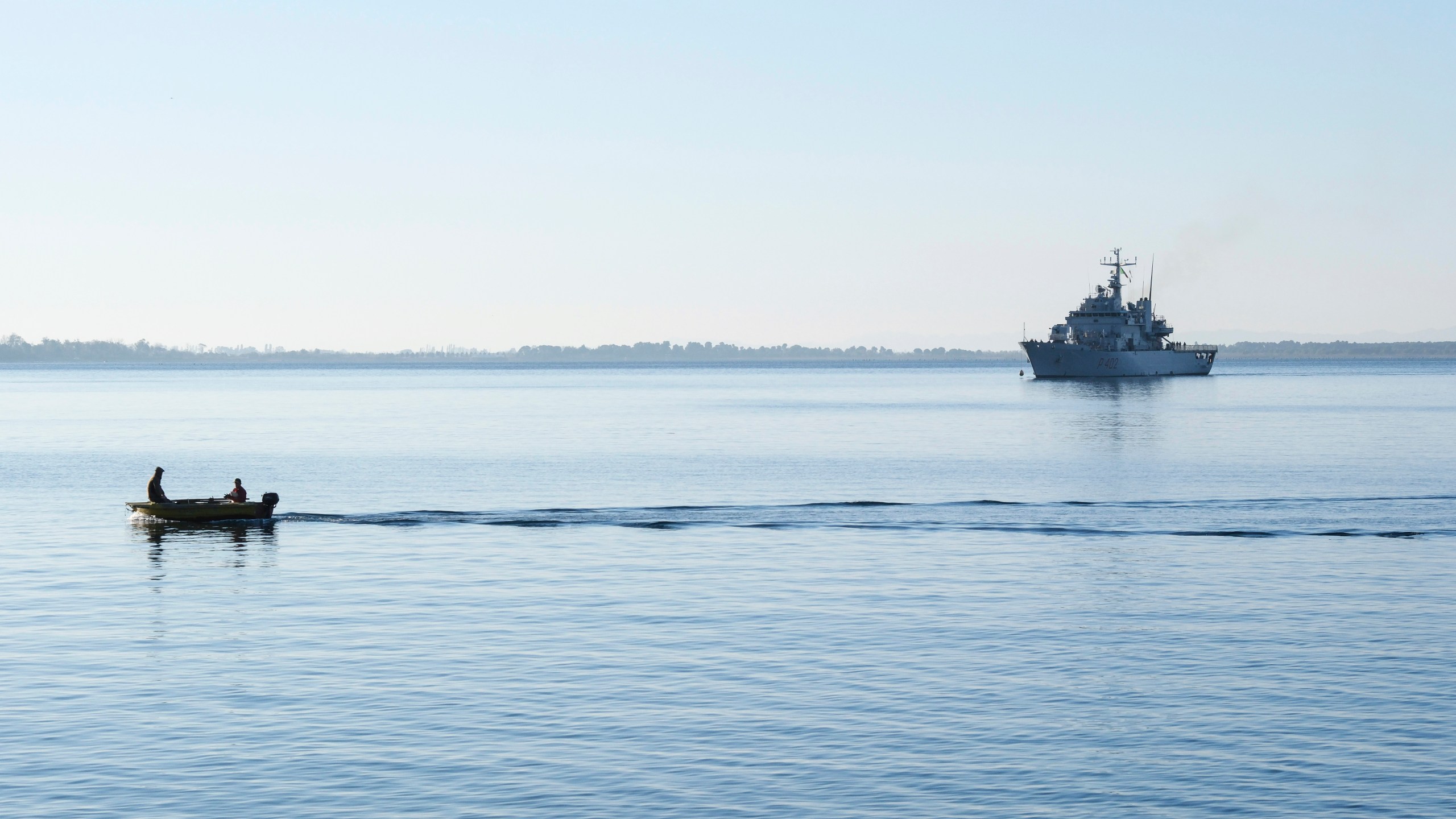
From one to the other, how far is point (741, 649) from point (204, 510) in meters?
28.5

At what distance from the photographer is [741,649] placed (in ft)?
91.6

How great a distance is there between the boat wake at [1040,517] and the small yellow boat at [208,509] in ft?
7.51

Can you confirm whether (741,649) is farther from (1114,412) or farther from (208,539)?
(1114,412)

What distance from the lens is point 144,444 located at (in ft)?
321

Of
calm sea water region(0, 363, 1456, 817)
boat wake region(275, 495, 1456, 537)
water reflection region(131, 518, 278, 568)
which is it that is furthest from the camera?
boat wake region(275, 495, 1456, 537)

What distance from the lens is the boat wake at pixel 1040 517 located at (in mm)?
48250

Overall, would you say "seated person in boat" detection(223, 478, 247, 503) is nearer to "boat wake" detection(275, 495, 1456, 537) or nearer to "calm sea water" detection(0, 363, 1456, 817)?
"calm sea water" detection(0, 363, 1456, 817)

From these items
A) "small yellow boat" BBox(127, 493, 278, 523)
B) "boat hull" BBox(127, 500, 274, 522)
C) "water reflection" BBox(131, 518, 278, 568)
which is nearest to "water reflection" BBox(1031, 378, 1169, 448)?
"small yellow boat" BBox(127, 493, 278, 523)

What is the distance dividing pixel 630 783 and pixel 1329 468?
59.4 metres

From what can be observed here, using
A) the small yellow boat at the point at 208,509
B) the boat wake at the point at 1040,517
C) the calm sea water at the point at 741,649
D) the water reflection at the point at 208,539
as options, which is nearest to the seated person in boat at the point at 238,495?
the small yellow boat at the point at 208,509

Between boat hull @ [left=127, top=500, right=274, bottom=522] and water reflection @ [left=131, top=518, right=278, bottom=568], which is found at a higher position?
boat hull @ [left=127, top=500, right=274, bottom=522]

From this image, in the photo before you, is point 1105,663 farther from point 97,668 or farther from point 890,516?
point 890,516

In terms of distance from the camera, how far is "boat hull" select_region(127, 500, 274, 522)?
163 ft

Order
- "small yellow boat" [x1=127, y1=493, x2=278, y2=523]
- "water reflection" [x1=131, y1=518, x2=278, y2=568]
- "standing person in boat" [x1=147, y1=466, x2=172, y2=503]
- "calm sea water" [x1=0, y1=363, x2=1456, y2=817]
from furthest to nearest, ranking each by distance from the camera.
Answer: "small yellow boat" [x1=127, y1=493, x2=278, y2=523] → "standing person in boat" [x1=147, y1=466, x2=172, y2=503] → "water reflection" [x1=131, y1=518, x2=278, y2=568] → "calm sea water" [x1=0, y1=363, x2=1456, y2=817]
